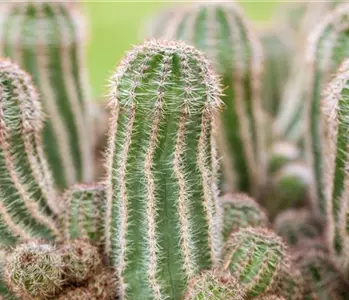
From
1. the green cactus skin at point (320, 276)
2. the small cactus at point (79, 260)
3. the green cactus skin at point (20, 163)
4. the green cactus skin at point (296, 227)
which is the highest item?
the green cactus skin at point (20, 163)

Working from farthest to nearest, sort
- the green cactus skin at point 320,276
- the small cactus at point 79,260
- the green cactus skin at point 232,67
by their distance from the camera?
the green cactus skin at point 232,67 < the green cactus skin at point 320,276 < the small cactus at point 79,260

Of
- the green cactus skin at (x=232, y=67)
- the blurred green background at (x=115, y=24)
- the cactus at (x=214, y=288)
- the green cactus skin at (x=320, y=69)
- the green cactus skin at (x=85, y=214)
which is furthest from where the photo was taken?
the blurred green background at (x=115, y=24)

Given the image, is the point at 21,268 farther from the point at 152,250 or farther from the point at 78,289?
the point at 152,250

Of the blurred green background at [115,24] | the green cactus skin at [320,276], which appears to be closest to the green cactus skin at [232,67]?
the green cactus skin at [320,276]

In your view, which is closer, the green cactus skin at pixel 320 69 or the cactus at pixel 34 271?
the cactus at pixel 34 271

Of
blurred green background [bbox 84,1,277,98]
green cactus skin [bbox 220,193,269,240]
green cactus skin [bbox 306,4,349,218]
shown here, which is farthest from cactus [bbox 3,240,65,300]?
blurred green background [bbox 84,1,277,98]

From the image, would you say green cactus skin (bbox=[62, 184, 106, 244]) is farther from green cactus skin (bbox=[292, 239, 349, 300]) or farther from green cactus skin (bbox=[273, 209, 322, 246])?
green cactus skin (bbox=[273, 209, 322, 246])

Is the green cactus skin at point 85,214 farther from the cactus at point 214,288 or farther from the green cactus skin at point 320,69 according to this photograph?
the green cactus skin at point 320,69

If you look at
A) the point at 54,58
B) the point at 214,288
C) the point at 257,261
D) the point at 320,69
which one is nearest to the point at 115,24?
the point at 54,58
